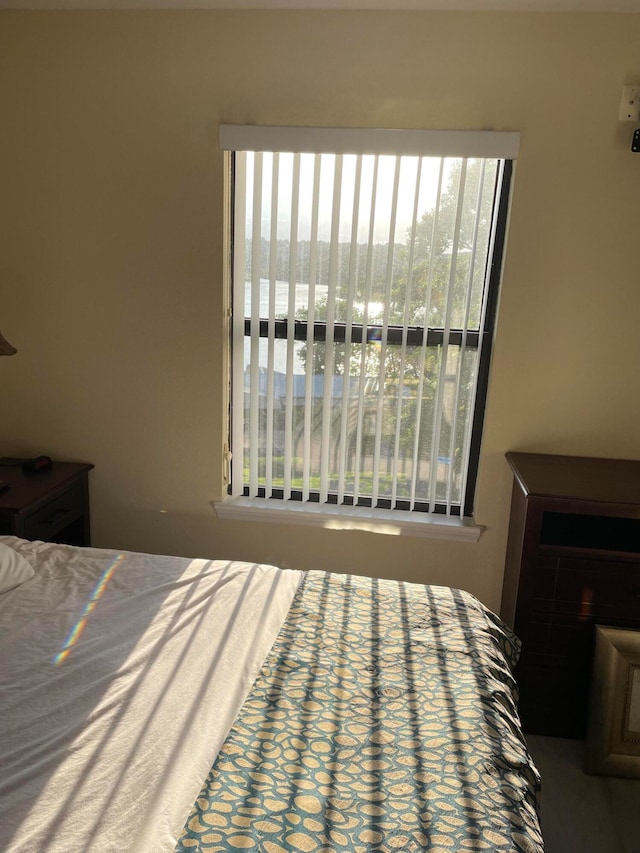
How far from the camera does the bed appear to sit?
3.76 feet

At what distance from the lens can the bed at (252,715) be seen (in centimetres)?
115

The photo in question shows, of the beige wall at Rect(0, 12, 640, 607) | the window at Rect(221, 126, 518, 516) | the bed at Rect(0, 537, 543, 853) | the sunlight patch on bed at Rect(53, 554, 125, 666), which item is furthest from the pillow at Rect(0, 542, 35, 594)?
the window at Rect(221, 126, 518, 516)

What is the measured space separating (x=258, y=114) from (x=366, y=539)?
1680 mm

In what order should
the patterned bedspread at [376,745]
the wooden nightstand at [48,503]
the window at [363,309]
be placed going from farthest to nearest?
the window at [363,309]
the wooden nightstand at [48,503]
the patterned bedspread at [376,745]

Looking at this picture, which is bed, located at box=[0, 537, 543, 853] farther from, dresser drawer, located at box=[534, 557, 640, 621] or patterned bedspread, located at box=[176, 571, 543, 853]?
dresser drawer, located at box=[534, 557, 640, 621]

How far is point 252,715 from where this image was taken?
4.59 feet

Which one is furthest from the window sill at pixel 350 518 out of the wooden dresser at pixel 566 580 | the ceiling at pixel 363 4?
the ceiling at pixel 363 4

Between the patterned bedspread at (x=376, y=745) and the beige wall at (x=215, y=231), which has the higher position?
the beige wall at (x=215, y=231)

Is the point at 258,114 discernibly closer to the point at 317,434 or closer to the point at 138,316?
the point at 138,316

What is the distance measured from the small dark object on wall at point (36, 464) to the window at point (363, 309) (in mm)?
751

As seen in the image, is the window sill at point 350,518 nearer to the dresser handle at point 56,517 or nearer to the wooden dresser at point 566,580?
the wooden dresser at point 566,580

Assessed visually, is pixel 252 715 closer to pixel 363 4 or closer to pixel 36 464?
pixel 36 464

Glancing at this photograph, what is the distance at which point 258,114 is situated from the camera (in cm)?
243

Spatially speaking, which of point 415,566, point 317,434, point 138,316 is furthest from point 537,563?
point 138,316
